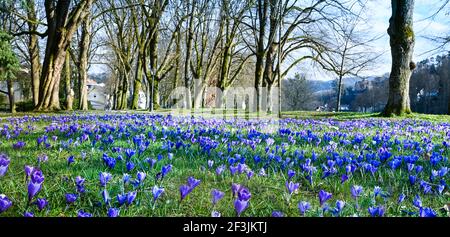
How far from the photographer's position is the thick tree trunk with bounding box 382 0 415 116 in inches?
634

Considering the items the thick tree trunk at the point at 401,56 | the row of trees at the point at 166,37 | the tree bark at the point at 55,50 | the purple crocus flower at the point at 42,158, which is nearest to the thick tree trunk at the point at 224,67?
the row of trees at the point at 166,37

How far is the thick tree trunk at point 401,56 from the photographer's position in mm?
16109

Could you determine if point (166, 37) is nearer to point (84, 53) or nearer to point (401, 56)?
point (84, 53)

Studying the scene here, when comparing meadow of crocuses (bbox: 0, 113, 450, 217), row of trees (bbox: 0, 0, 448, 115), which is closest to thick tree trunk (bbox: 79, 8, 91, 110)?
row of trees (bbox: 0, 0, 448, 115)

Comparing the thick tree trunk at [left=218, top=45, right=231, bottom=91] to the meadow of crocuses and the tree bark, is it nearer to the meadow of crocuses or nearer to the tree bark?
the tree bark

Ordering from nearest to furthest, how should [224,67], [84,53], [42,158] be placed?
[42,158] < [84,53] < [224,67]

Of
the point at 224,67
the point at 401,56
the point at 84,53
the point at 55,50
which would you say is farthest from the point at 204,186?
the point at 224,67

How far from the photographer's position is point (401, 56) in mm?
16359

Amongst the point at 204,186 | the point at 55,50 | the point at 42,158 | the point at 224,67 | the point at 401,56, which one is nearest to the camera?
the point at 204,186

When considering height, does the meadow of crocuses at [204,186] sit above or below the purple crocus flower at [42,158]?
below

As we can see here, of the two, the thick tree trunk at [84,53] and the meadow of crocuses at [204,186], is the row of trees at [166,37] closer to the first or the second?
the thick tree trunk at [84,53]

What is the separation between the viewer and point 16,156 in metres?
3.64

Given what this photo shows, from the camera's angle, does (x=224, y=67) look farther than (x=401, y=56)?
Yes
